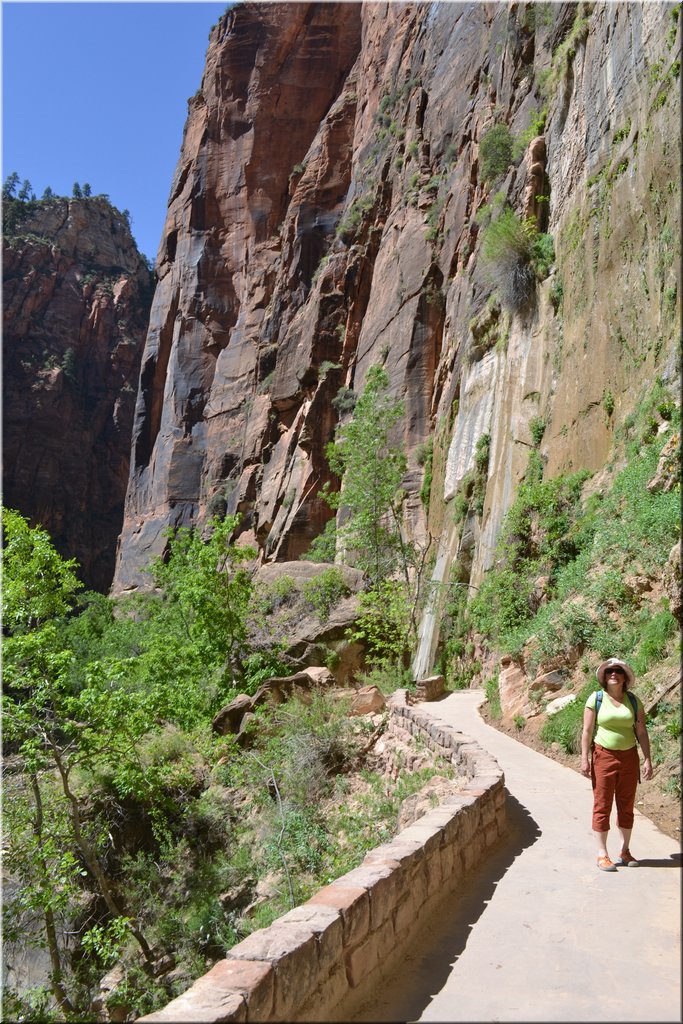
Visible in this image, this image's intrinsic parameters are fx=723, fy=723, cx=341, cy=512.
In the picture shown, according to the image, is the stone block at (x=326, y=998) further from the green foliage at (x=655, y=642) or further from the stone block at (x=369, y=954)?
the green foliage at (x=655, y=642)

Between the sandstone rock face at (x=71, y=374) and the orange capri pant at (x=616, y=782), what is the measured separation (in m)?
66.3

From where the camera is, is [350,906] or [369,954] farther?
[369,954]

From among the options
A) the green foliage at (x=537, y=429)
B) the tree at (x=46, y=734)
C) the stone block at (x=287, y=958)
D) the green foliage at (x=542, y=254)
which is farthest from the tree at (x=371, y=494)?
the stone block at (x=287, y=958)

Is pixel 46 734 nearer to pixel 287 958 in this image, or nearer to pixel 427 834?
pixel 427 834

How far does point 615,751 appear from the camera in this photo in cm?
533

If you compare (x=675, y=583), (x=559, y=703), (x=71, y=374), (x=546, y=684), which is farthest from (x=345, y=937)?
(x=71, y=374)

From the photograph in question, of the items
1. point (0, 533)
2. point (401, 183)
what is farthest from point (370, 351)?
point (0, 533)

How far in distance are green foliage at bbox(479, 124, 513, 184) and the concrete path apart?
22.5 m

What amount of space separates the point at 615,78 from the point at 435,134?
20.0 meters

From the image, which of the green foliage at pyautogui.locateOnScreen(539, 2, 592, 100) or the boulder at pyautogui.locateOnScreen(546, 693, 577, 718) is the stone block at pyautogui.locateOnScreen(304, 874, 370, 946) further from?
the green foliage at pyautogui.locateOnScreen(539, 2, 592, 100)

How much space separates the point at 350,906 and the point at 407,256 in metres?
32.8

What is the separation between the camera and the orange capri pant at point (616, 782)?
5332 millimetres

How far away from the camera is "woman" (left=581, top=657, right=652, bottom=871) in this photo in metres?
5.31

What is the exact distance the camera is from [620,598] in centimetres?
1042
